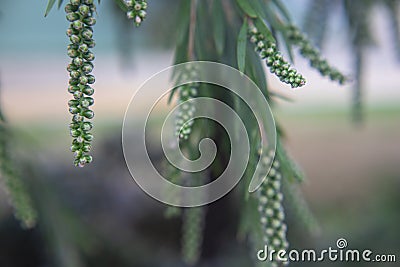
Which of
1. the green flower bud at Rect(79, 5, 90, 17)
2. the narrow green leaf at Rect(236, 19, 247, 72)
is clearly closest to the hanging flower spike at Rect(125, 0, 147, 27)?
the green flower bud at Rect(79, 5, 90, 17)

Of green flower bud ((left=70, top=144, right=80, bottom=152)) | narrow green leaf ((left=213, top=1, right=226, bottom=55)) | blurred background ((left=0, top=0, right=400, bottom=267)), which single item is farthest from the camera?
blurred background ((left=0, top=0, right=400, bottom=267))

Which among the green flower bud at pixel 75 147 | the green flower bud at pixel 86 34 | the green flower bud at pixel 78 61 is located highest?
the green flower bud at pixel 86 34

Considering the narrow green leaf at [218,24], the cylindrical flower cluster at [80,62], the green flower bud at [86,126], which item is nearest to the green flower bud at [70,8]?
the cylindrical flower cluster at [80,62]

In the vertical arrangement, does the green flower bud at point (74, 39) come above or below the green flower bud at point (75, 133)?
above

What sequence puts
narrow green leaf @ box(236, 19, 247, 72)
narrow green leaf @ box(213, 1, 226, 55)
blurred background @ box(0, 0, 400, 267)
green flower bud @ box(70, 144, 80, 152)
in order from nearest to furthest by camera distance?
1. green flower bud @ box(70, 144, 80, 152)
2. narrow green leaf @ box(236, 19, 247, 72)
3. narrow green leaf @ box(213, 1, 226, 55)
4. blurred background @ box(0, 0, 400, 267)

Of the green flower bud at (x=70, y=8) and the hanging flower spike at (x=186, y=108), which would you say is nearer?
the green flower bud at (x=70, y=8)

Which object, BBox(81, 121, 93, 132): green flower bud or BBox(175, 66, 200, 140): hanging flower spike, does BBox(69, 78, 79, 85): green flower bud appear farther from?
BBox(175, 66, 200, 140): hanging flower spike

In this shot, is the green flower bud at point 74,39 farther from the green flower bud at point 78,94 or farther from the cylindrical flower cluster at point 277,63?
the cylindrical flower cluster at point 277,63
